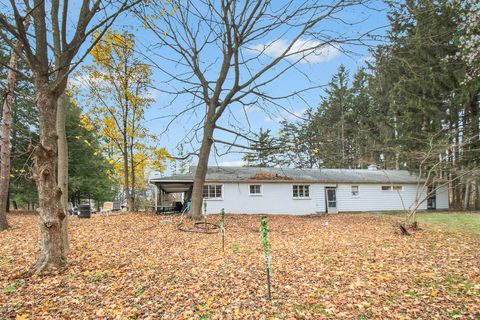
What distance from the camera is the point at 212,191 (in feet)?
60.2

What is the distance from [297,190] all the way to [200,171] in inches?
372

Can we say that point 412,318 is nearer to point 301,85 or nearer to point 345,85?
point 301,85

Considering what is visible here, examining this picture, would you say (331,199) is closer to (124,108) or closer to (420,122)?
(420,122)

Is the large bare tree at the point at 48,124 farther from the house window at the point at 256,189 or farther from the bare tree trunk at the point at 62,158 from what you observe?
the house window at the point at 256,189

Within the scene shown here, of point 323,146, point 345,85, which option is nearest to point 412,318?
point 323,146

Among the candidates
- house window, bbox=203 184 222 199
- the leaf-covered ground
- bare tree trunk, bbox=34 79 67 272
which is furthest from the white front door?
bare tree trunk, bbox=34 79 67 272

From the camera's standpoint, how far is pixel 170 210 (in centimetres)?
1817

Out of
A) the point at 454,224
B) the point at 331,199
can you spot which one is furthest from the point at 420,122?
the point at 454,224

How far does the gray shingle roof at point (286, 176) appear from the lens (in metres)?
18.4

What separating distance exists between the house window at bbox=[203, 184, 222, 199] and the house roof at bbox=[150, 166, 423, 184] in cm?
59

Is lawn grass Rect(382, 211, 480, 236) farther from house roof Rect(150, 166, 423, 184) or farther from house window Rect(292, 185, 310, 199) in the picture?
house window Rect(292, 185, 310, 199)

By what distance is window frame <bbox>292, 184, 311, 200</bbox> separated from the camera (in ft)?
64.9

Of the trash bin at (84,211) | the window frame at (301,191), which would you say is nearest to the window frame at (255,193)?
the window frame at (301,191)

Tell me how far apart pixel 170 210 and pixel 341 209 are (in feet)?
40.3
